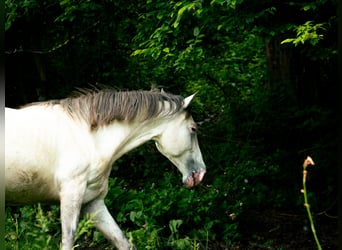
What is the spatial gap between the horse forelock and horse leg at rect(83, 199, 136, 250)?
24.8 inches

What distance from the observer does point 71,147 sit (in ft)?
14.7

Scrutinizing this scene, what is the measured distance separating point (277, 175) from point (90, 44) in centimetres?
424

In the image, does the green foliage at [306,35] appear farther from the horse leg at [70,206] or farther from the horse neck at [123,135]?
the horse leg at [70,206]

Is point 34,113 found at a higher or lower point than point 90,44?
higher

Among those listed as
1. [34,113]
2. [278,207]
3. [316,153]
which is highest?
[34,113]

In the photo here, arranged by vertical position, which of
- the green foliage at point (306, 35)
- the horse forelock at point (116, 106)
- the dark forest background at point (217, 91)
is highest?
the green foliage at point (306, 35)

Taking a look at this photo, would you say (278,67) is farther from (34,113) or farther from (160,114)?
(34,113)

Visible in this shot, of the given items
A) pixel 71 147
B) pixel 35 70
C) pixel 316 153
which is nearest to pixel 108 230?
pixel 71 147

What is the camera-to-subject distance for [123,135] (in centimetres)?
483

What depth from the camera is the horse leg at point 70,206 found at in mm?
4438

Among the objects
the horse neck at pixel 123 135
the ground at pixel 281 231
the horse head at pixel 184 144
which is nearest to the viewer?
the horse neck at pixel 123 135

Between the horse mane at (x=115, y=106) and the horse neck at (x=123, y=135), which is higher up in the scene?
the horse mane at (x=115, y=106)

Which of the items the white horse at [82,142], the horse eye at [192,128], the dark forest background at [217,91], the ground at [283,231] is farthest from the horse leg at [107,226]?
the ground at [283,231]

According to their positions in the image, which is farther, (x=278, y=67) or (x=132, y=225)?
(x=278, y=67)
